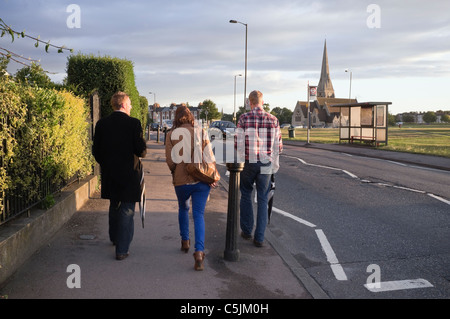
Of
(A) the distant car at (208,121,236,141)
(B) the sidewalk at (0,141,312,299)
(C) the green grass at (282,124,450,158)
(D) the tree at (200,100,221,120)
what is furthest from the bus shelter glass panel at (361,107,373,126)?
(D) the tree at (200,100,221,120)

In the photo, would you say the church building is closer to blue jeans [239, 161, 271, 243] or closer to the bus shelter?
the bus shelter

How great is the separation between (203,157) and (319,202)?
171 inches

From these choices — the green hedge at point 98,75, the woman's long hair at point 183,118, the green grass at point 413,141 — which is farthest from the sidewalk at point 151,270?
the green grass at point 413,141

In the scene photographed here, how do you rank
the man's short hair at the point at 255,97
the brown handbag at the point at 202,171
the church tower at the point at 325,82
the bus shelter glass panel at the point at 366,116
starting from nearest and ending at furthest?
the brown handbag at the point at 202,171
the man's short hair at the point at 255,97
the bus shelter glass panel at the point at 366,116
the church tower at the point at 325,82

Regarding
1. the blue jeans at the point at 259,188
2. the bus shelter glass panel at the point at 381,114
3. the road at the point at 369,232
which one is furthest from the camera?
the bus shelter glass panel at the point at 381,114

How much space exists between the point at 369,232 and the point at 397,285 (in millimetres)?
1933

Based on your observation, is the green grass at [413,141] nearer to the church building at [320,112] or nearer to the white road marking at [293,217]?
the white road marking at [293,217]

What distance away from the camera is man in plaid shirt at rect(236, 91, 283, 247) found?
4.99m

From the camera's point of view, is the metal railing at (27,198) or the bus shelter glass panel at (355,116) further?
the bus shelter glass panel at (355,116)

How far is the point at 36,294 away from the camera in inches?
137

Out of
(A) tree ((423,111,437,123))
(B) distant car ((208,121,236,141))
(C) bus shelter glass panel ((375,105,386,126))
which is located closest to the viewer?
(C) bus shelter glass panel ((375,105,386,126))

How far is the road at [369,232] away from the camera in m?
4.05
